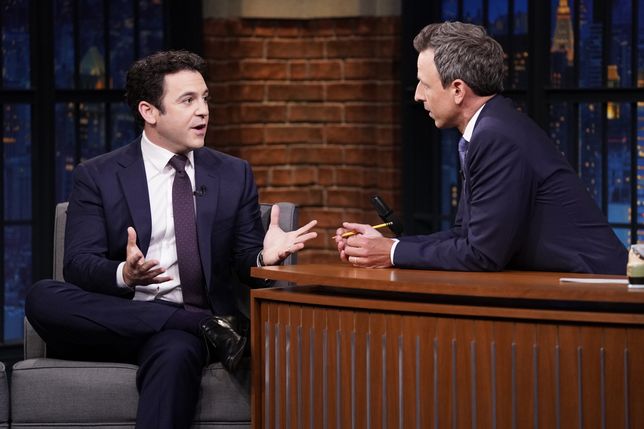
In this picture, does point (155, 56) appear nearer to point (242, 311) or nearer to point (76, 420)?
point (242, 311)

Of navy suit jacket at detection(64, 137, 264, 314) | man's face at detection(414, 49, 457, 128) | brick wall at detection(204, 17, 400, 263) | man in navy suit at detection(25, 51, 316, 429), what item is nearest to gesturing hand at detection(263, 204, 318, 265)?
man in navy suit at detection(25, 51, 316, 429)

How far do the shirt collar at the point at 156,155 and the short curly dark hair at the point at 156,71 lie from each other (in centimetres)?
11

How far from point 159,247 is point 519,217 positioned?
46.9 inches

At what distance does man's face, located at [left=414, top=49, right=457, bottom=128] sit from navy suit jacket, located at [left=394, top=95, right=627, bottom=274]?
11cm

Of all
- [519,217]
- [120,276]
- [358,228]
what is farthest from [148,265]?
[519,217]

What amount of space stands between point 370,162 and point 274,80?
2.02 feet

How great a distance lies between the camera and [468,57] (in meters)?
3.53

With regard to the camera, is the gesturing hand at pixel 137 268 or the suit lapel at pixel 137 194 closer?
the gesturing hand at pixel 137 268

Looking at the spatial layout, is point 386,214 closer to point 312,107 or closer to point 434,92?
point 434,92

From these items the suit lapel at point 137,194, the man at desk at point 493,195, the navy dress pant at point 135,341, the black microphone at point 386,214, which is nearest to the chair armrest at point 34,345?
the navy dress pant at point 135,341

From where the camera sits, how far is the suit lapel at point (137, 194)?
12.8ft

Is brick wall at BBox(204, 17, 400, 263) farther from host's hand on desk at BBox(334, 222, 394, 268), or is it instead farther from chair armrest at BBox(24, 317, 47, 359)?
host's hand on desk at BBox(334, 222, 394, 268)

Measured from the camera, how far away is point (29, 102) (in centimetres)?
600

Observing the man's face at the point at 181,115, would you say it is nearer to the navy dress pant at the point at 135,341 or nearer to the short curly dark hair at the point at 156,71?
the short curly dark hair at the point at 156,71
